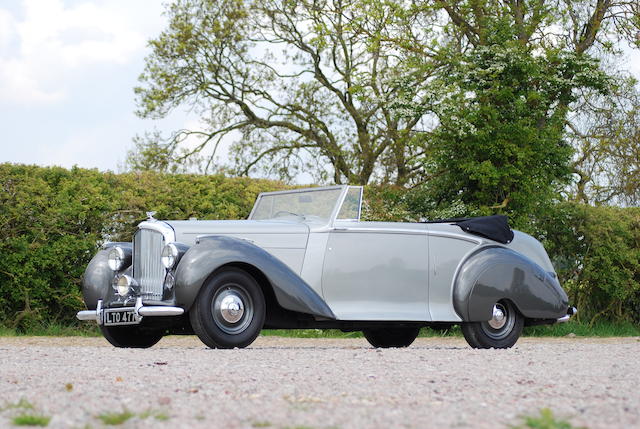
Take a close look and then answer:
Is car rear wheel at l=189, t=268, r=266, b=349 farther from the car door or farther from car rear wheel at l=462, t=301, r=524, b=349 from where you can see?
car rear wheel at l=462, t=301, r=524, b=349

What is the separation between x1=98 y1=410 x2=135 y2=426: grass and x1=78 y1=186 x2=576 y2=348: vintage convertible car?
3.44 metres

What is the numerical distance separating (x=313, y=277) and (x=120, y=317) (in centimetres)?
184

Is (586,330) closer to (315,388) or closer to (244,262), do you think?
(244,262)

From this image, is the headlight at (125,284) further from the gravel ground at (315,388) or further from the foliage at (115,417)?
the foliage at (115,417)

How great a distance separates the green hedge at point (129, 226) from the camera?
1174 centimetres

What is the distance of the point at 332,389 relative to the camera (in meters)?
5.08

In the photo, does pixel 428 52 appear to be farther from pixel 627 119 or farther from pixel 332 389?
pixel 332 389

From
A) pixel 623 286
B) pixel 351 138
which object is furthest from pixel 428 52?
pixel 623 286

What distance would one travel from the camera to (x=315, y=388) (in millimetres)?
5094

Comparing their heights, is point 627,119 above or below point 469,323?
above

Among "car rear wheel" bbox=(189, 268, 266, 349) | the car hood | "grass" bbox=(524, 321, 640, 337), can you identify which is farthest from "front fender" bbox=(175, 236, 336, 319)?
"grass" bbox=(524, 321, 640, 337)

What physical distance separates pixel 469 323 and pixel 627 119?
14275mm

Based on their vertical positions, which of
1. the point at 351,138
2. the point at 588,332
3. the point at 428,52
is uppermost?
the point at 428,52

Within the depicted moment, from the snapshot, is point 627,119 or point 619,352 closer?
point 619,352
